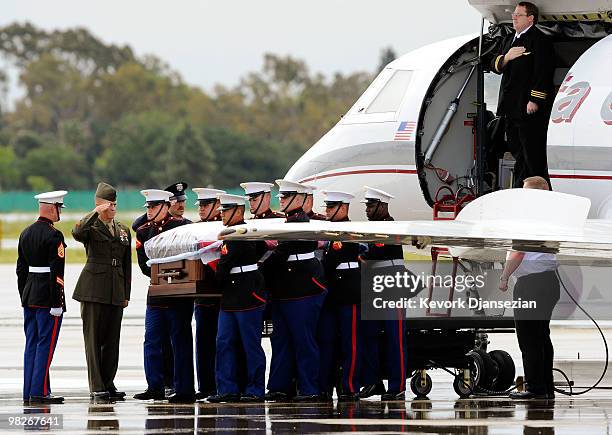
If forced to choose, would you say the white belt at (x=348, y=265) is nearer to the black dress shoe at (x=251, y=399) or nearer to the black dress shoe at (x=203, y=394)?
the black dress shoe at (x=251, y=399)

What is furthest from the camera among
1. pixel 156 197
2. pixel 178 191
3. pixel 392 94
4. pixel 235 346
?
pixel 392 94

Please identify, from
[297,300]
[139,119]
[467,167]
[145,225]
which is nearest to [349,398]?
[297,300]

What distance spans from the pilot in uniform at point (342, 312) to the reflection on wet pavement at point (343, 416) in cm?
39

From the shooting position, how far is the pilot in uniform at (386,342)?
599 inches

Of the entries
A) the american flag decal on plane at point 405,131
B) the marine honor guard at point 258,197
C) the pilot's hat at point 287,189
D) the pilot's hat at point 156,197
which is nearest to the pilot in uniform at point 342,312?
the pilot's hat at point 287,189

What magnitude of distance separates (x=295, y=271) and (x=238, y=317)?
740 millimetres

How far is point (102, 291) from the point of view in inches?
616

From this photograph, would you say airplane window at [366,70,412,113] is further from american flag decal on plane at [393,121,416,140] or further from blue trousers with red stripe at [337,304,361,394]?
blue trousers with red stripe at [337,304,361,394]

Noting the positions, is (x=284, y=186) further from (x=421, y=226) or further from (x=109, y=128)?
(x=109, y=128)

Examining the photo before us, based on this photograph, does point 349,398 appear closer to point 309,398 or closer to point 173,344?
point 309,398

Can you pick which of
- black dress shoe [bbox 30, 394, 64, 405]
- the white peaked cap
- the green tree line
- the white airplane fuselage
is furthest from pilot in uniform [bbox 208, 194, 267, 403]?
the green tree line

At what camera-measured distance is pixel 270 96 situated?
13538 centimetres

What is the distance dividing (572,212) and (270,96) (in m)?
123

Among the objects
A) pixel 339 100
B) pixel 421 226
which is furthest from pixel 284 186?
pixel 339 100
